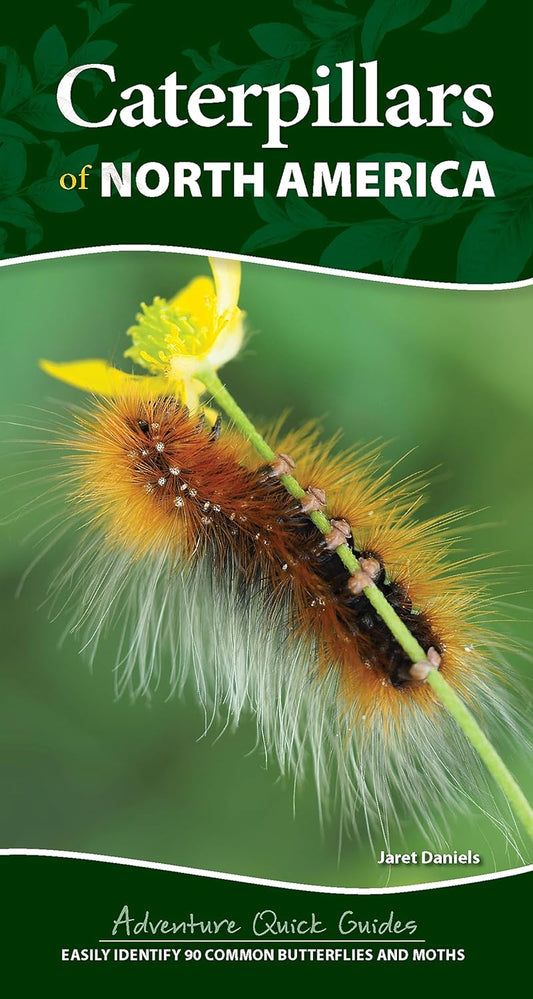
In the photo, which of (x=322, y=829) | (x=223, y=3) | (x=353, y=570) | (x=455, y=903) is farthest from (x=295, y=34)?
(x=455, y=903)

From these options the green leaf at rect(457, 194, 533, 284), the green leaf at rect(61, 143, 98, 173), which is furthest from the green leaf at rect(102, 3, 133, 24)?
the green leaf at rect(457, 194, 533, 284)

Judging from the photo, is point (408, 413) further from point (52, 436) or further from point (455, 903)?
point (455, 903)

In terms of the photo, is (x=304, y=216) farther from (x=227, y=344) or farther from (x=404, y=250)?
(x=227, y=344)

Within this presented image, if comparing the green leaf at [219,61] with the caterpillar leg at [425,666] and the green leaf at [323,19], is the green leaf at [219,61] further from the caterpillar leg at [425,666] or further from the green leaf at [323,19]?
the caterpillar leg at [425,666]

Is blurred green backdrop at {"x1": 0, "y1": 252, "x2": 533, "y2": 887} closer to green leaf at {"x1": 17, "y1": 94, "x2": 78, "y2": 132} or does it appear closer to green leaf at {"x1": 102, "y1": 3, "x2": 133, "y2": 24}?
green leaf at {"x1": 17, "y1": 94, "x2": 78, "y2": 132}

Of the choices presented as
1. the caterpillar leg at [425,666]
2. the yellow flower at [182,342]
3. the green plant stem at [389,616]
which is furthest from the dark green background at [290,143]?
the caterpillar leg at [425,666]

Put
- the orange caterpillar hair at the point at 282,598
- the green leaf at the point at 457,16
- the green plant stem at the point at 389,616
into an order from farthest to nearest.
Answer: the green leaf at the point at 457,16
the orange caterpillar hair at the point at 282,598
the green plant stem at the point at 389,616
